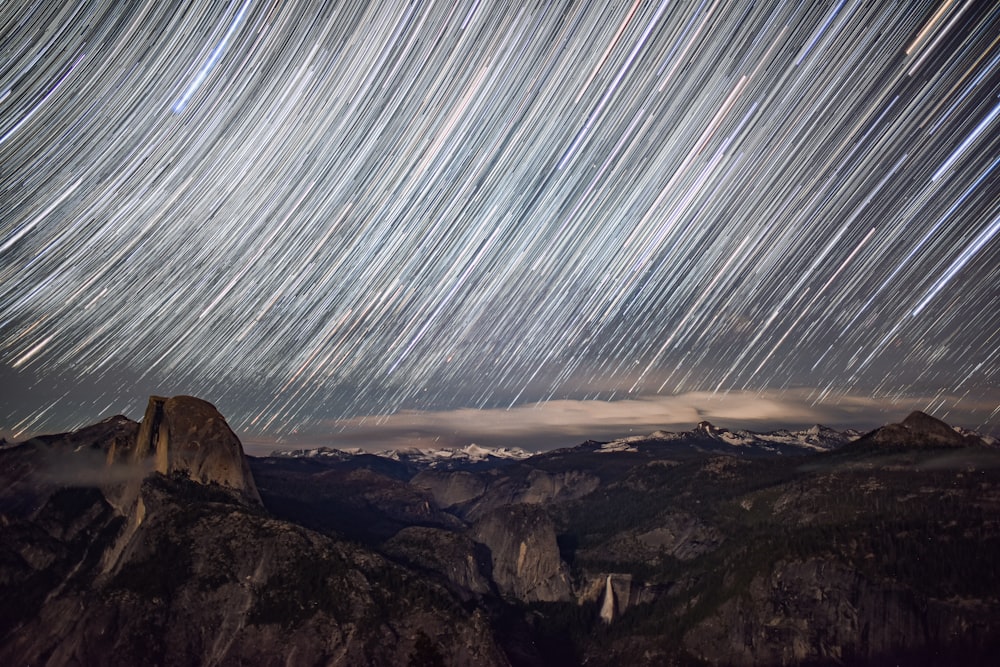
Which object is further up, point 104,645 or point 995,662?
point 995,662

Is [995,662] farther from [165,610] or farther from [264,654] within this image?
[165,610]

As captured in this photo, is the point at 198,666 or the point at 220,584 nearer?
the point at 198,666

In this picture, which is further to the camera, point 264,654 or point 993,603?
point 993,603

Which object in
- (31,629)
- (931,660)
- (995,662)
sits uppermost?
(995,662)

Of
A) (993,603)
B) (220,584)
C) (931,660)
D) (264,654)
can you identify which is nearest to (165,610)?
(220,584)

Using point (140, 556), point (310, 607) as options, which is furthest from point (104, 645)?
point (310, 607)

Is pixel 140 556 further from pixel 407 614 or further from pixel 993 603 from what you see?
pixel 993 603

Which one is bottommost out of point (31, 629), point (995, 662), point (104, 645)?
point (31, 629)

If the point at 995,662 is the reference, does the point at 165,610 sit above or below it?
below

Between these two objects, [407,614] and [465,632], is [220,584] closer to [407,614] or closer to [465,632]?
[407,614]
